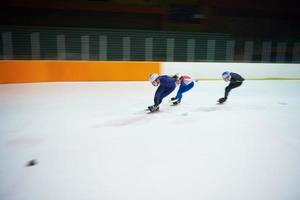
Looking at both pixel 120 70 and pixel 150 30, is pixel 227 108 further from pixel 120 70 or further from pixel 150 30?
pixel 150 30

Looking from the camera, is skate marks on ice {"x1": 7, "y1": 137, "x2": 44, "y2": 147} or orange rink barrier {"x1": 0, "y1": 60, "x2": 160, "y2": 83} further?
orange rink barrier {"x1": 0, "y1": 60, "x2": 160, "y2": 83}

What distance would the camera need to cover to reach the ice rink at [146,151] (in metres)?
2.05

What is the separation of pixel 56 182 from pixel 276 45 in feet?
37.9

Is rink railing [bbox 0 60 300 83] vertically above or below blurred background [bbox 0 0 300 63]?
below

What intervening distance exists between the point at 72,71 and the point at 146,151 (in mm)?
6365

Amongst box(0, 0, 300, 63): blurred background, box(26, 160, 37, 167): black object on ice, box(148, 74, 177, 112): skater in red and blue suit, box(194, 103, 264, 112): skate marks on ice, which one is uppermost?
box(0, 0, 300, 63): blurred background

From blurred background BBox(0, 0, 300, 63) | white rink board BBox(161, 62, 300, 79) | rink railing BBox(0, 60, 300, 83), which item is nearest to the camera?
rink railing BBox(0, 60, 300, 83)

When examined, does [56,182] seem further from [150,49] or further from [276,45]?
[276,45]

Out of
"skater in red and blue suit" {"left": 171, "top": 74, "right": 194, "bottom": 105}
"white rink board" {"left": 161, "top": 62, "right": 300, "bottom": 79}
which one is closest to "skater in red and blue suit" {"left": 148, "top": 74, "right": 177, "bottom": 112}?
"skater in red and blue suit" {"left": 171, "top": 74, "right": 194, "bottom": 105}

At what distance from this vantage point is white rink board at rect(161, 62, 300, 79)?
31.2ft

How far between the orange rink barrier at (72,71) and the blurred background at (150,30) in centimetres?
79

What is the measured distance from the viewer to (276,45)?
11.5 metres

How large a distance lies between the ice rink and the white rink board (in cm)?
443

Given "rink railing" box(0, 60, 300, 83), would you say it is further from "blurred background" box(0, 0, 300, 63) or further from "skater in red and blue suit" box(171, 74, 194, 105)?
"skater in red and blue suit" box(171, 74, 194, 105)
